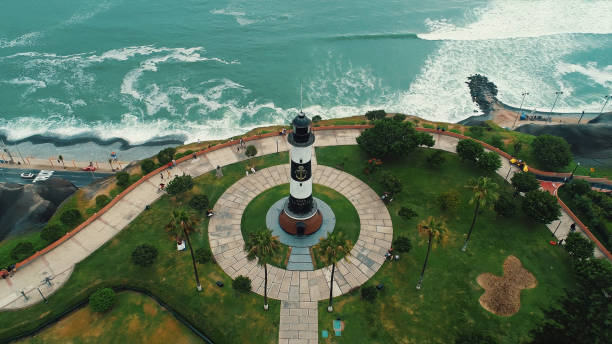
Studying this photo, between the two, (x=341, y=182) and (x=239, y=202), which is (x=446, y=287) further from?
(x=239, y=202)

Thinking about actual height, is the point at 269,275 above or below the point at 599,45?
below

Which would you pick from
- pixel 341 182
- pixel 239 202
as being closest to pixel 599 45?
pixel 341 182

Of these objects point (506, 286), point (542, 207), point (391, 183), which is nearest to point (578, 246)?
point (542, 207)

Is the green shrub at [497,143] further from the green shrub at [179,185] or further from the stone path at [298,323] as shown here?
the green shrub at [179,185]

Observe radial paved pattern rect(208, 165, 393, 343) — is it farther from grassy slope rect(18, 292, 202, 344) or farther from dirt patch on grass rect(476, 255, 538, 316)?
dirt patch on grass rect(476, 255, 538, 316)

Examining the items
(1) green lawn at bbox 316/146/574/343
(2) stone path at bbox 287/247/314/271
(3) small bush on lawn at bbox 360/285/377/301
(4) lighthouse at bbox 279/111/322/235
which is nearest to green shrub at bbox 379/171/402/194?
(1) green lawn at bbox 316/146/574/343

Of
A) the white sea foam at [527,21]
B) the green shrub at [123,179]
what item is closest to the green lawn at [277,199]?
the green shrub at [123,179]
